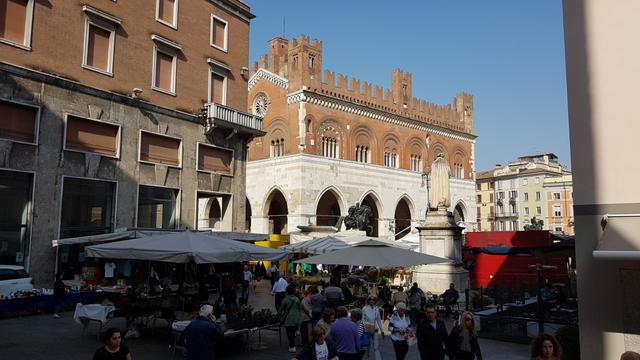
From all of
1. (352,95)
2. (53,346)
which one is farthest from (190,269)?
(352,95)

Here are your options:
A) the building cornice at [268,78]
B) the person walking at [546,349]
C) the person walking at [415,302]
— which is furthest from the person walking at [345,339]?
the building cornice at [268,78]

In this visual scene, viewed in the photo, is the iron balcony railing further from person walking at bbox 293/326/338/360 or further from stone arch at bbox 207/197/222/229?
person walking at bbox 293/326/338/360

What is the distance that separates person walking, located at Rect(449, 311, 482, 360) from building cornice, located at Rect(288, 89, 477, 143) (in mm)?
28045

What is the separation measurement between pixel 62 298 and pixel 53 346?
430 centimetres

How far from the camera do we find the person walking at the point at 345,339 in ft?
20.9

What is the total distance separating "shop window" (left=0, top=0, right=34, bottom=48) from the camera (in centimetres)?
1452

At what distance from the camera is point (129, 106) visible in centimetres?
1798

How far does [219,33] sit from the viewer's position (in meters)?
22.7

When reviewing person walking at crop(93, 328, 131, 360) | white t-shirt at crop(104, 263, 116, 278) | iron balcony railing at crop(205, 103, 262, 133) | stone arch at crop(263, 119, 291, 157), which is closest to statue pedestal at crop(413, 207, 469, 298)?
white t-shirt at crop(104, 263, 116, 278)

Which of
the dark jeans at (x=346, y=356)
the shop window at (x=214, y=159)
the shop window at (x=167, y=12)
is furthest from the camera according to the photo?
the shop window at (x=214, y=159)

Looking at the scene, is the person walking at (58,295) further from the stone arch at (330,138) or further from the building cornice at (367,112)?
the building cornice at (367,112)

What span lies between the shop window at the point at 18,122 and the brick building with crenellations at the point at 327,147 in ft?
61.3

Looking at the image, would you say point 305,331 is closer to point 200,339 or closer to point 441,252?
point 200,339

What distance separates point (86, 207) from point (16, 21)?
6.12 metres
